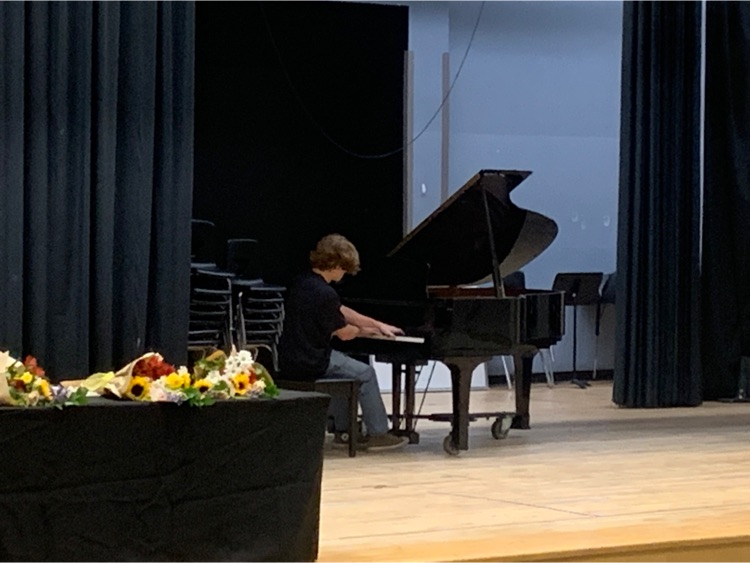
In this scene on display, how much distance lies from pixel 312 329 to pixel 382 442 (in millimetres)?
777

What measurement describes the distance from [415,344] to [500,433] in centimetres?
106

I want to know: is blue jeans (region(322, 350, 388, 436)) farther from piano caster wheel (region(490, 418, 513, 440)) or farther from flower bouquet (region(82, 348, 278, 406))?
flower bouquet (region(82, 348, 278, 406))

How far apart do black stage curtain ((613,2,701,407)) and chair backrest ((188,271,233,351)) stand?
2.80m

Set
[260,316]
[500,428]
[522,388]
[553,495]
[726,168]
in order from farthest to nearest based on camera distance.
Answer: [726,168] → [260,316] → [522,388] → [500,428] → [553,495]

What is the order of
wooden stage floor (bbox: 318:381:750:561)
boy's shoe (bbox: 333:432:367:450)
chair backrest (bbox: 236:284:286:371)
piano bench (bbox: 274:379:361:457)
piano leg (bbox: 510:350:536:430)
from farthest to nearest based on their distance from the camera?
chair backrest (bbox: 236:284:286:371) → piano leg (bbox: 510:350:536:430) → boy's shoe (bbox: 333:432:367:450) → piano bench (bbox: 274:379:361:457) → wooden stage floor (bbox: 318:381:750:561)

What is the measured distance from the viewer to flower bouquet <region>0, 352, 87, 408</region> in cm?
381

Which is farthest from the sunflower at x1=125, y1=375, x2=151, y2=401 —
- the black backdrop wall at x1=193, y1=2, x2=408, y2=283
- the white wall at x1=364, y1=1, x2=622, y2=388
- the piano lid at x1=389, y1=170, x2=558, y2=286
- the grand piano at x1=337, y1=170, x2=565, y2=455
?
the white wall at x1=364, y1=1, x2=622, y2=388

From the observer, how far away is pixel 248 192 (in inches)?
397

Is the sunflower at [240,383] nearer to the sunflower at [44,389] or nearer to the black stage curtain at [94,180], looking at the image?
the sunflower at [44,389]

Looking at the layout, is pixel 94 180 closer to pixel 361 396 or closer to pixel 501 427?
pixel 361 396

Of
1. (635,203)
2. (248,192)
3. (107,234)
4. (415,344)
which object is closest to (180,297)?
(107,234)

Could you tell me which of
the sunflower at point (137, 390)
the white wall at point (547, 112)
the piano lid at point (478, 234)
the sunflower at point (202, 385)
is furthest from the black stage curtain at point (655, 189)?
the sunflower at point (137, 390)

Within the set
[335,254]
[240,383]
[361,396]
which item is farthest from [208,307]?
[240,383]

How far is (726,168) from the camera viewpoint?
9.74 metres
